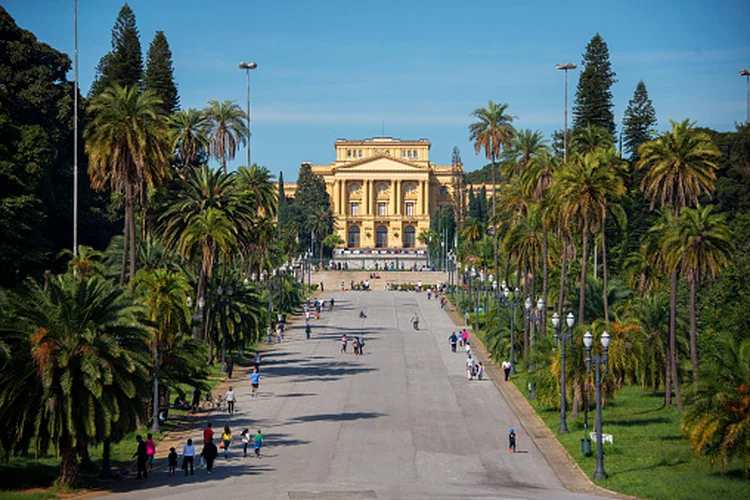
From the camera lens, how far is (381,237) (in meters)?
174

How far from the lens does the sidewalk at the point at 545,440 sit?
3011 centimetres

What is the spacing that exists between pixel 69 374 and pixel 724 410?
57.8 feet

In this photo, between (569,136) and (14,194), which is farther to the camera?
(569,136)

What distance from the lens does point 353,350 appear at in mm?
62781

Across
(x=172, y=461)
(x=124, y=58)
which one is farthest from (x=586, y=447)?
(x=124, y=58)

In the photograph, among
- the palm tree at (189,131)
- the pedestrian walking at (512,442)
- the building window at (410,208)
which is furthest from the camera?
the building window at (410,208)

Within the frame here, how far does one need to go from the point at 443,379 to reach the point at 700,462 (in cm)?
1982

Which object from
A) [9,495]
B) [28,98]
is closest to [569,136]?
[28,98]

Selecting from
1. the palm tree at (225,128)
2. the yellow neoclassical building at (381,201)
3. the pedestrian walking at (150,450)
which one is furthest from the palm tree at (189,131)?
the yellow neoclassical building at (381,201)

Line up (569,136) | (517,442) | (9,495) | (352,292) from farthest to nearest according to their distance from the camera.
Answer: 1. (352,292)
2. (569,136)
3. (517,442)
4. (9,495)

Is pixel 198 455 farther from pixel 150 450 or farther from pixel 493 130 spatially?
pixel 493 130

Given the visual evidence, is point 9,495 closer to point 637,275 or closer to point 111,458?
point 111,458

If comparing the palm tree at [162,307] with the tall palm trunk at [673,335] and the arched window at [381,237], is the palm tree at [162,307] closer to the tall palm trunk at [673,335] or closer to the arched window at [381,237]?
the tall palm trunk at [673,335]

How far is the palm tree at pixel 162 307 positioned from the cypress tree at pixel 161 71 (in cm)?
4374
